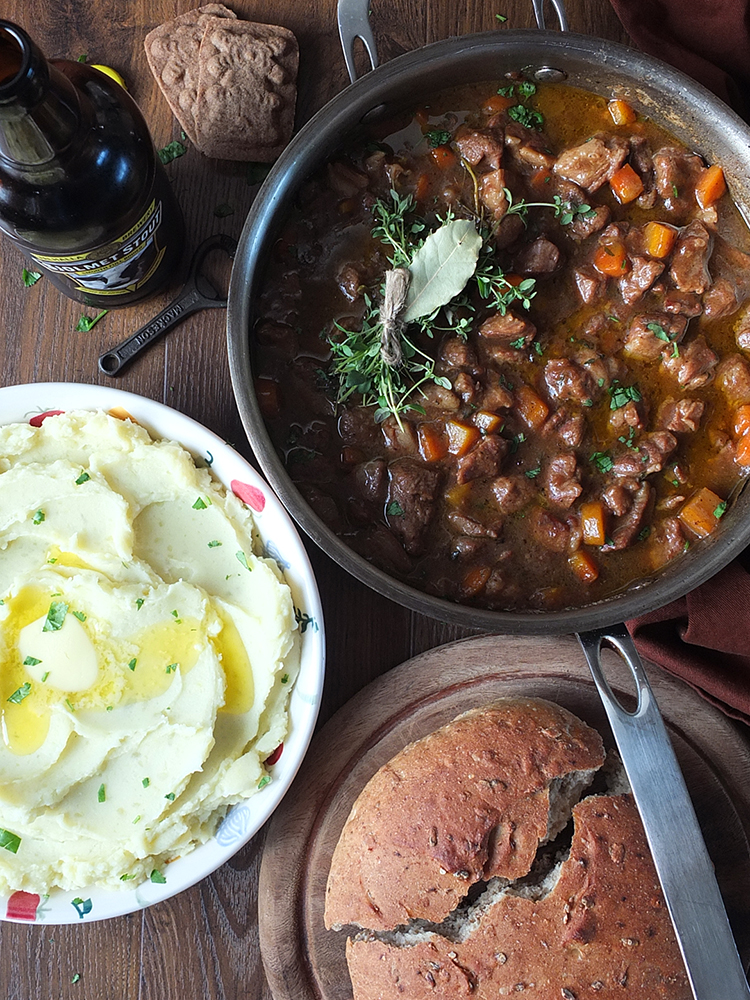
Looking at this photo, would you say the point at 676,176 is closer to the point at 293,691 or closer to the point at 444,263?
the point at 444,263

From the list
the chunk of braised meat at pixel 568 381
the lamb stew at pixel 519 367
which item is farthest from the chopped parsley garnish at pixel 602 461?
the chunk of braised meat at pixel 568 381

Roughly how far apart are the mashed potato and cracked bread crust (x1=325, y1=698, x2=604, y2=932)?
54 cm

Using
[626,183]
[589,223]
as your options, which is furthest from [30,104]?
[626,183]

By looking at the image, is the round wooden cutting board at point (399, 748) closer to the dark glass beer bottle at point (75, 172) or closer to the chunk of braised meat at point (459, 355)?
the chunk of braised meat at point (459, 355)

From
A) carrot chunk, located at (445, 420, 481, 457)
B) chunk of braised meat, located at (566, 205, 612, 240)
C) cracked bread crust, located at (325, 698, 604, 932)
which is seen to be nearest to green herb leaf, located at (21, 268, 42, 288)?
carrot chunk, located at (445, 420, 481, 457)

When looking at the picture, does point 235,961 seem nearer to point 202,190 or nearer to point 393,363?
point 393,363

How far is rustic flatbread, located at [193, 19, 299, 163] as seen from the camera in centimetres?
355

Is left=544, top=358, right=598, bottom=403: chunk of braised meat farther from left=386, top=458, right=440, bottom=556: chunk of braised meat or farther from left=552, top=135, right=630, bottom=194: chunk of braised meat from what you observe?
left=552, top=135, right=630, bottom=194: chunk of braised meat

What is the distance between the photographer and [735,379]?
3.35 metres

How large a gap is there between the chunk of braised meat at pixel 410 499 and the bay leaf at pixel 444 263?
0.62m

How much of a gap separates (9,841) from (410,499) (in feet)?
6.86

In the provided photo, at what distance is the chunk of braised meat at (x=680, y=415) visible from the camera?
3.32 metres

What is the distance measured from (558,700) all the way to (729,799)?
33.0 inches

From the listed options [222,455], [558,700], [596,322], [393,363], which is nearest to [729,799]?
[558,700]
